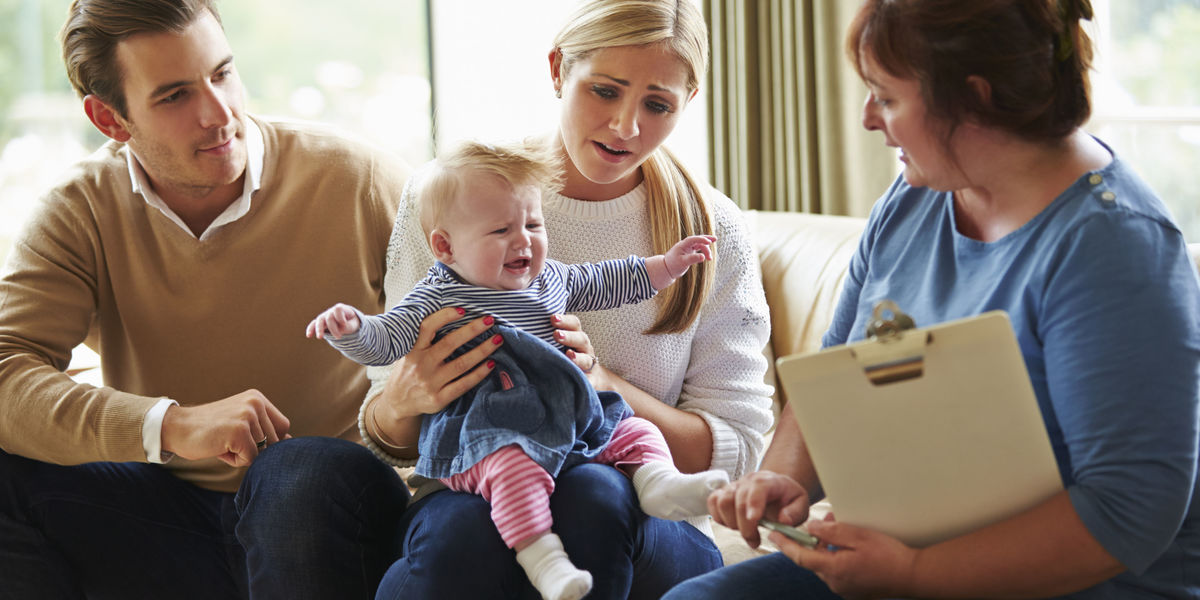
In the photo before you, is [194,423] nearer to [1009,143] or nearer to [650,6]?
[650,6]

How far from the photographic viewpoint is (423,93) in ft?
15.0

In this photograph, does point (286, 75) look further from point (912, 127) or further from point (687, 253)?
point (912, 127)

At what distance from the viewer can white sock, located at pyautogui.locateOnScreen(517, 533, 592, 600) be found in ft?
4.28

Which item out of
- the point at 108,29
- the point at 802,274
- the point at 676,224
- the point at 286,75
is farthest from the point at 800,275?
the point at 286,75

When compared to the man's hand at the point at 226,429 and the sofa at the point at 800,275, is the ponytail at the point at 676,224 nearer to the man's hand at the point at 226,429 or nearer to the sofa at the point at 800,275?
the sofa at the point at 800,275

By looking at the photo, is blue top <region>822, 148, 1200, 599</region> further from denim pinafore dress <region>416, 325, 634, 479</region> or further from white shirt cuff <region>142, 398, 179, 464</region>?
white shirt cuff <region>142, 398, 179, 464</region>

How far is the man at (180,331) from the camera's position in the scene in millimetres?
1630

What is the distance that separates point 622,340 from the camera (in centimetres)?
178

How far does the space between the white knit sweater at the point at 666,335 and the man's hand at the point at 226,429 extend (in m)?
0.21

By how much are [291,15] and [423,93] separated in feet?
2.27

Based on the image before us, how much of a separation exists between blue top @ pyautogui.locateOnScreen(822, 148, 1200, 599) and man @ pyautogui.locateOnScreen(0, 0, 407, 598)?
981 mm

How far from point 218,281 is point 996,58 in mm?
1369

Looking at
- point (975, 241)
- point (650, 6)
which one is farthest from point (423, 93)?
point (975, 241)

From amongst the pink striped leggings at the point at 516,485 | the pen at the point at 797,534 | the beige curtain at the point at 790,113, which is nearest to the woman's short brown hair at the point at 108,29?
the pink striped leggings at the point at 516,485
